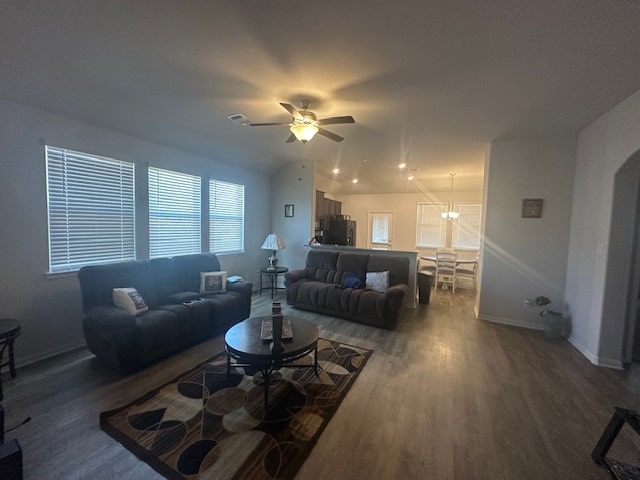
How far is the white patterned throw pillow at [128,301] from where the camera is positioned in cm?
280

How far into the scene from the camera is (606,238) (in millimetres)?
2861

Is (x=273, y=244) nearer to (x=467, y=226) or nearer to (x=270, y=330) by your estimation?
(x=270, y=330)

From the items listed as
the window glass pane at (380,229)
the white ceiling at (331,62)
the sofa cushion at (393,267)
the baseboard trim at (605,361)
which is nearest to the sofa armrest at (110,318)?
the white ceiling at (331,62)

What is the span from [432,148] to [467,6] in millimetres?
2995

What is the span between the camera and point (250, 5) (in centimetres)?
161

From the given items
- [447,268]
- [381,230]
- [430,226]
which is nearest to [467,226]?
[430,226]

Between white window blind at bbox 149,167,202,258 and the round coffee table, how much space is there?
7.57ft

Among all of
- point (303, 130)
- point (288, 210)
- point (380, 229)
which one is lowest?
point (380, 229)

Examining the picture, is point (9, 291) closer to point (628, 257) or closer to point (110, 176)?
point (110, 176)

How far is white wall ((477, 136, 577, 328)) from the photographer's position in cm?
369

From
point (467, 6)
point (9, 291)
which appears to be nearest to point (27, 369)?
point (9, 291)

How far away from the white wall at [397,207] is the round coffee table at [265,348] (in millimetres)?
6265

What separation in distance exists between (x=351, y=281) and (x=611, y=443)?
3.08 m

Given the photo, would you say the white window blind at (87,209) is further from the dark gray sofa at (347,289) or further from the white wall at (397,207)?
the white wall at (397,207)
